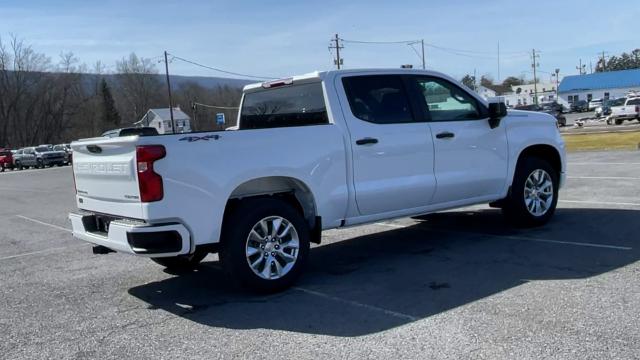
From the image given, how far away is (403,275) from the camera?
6121 millimetres

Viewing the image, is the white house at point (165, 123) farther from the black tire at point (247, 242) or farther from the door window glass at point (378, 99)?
the door window glass at point (378, 99)

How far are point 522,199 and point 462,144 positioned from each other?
129 centimetres

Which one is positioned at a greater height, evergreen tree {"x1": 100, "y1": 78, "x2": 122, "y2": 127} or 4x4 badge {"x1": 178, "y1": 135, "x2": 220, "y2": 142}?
evergreen tree {"x1": 100, "y1": 78, "x2": 122, "y2": 127}

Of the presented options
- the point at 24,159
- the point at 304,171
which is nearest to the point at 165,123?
the point at 24,159

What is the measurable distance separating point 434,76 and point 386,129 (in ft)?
3.75

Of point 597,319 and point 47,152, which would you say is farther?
point 47,152

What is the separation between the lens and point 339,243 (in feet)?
A: 26.7

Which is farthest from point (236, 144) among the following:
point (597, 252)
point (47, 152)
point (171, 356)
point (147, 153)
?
point (47, 152)

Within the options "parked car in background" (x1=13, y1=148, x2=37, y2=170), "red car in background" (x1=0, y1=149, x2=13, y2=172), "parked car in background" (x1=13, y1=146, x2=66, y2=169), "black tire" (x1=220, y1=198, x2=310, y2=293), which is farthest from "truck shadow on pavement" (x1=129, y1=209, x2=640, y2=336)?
"red car in background" (x1=0, y1=149, x2=13, y2=172)

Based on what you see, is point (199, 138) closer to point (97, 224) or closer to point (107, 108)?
point (97, 224)

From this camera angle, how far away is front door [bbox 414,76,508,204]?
695cm

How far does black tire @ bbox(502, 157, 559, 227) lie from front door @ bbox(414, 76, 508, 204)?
28 cm

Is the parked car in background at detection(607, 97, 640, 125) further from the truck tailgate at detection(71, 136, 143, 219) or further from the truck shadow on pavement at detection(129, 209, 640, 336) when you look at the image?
the truck tailgate at detection(71, 136, 143, 219)

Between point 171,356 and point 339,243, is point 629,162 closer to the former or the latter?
point 339,243
